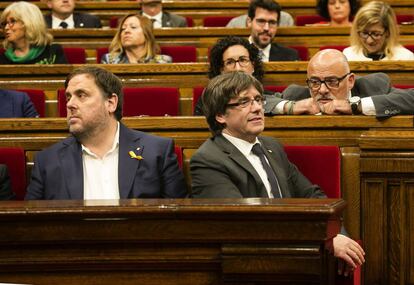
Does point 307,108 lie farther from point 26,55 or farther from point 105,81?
point 26,55

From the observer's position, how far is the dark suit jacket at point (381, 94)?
151 centimetres

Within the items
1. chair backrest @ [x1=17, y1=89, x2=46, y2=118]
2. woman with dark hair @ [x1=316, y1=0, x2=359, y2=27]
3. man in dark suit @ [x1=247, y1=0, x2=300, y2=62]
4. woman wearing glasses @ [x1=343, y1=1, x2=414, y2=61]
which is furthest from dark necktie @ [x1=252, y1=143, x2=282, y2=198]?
woman with dark hair @ [x1=316, y1=0, x2=359, y2=27]

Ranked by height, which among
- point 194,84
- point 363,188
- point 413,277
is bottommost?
point 413,277

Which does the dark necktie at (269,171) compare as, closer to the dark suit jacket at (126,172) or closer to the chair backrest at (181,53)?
the dark suit jacket at (126,172)

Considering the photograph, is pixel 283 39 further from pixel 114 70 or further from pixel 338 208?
pixel 338 208

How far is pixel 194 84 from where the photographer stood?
6.81 ft

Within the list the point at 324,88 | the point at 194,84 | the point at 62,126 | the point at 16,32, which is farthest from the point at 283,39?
the point at 62,126

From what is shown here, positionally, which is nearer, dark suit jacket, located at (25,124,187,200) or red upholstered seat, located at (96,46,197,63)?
dark suit jacket, located at (25,124,187,200)

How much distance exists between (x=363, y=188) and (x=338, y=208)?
1.71 feet

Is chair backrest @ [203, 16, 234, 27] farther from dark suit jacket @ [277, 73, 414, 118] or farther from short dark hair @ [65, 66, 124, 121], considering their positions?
short dark hair @ [65, 66, 124, 121]

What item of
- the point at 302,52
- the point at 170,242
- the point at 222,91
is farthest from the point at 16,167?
the point at 302,52

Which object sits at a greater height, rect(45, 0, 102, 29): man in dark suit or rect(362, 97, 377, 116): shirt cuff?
rect(45, 0, 102, 29): man in dark suit

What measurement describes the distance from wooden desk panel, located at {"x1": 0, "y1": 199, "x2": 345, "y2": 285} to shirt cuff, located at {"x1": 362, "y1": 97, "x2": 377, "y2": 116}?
649 mm

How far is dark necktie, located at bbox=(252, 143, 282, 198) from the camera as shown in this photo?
1379mm
